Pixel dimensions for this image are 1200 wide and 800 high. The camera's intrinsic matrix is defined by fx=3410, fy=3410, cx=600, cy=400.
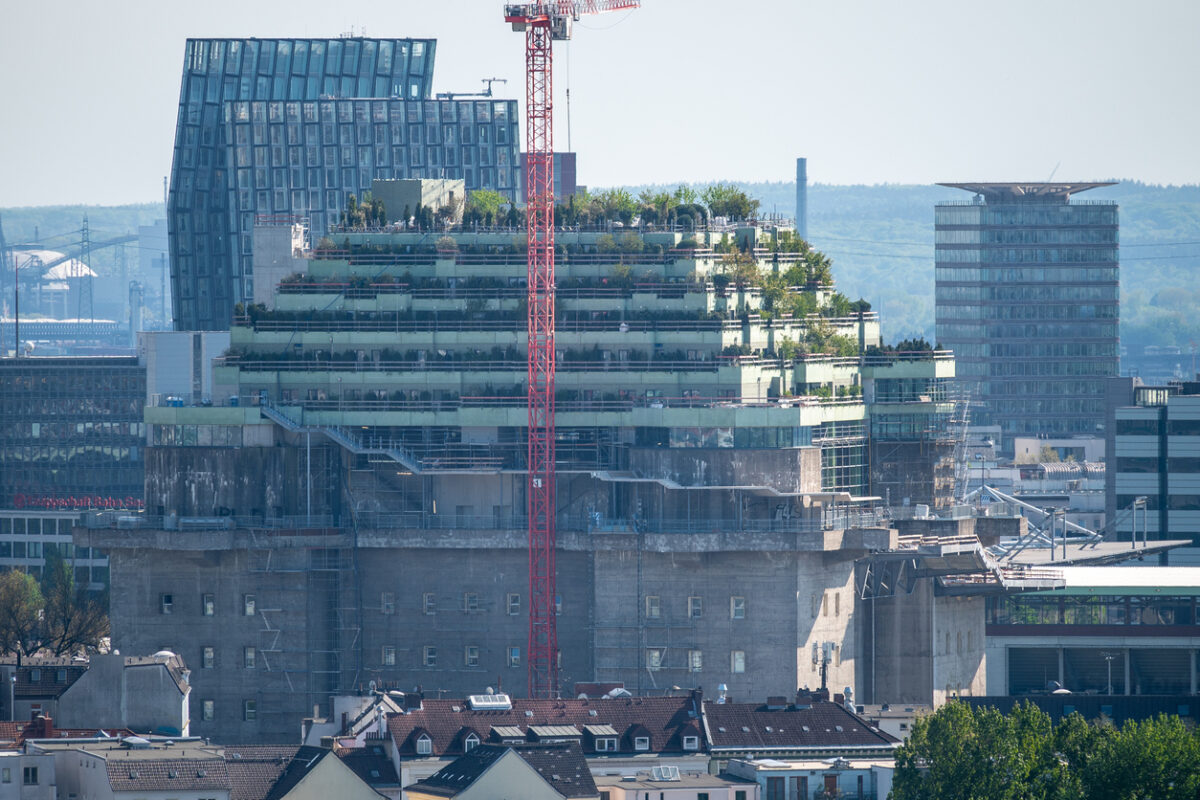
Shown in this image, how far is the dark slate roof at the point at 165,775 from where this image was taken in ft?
550

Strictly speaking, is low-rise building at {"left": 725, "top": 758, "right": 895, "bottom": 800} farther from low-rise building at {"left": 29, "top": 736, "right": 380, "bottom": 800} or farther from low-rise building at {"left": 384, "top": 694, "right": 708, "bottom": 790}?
low-rise building at {"left": 29, "top": 736, "right": 380, "bottom": 800}

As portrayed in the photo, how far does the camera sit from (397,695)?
194250mm

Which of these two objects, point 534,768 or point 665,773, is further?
point 665,773

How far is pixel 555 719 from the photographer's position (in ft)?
594

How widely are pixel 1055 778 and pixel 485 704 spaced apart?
1319 inches

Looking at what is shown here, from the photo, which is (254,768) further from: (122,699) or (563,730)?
(122,699)

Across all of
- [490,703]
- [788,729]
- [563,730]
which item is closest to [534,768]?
[563,730]

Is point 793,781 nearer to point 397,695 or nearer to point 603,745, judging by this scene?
point 603,745

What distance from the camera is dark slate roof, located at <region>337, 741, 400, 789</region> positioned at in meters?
171

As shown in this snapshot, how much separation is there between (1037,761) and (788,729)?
1876cm

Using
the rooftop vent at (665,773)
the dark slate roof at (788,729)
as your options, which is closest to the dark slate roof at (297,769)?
the rooftop vent at (665,773)

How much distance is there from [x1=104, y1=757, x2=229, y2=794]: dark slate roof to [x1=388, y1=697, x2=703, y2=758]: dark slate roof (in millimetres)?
9855

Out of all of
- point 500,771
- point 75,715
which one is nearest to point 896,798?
point 500,771

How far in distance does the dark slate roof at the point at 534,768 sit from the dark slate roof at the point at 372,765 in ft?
7.50
